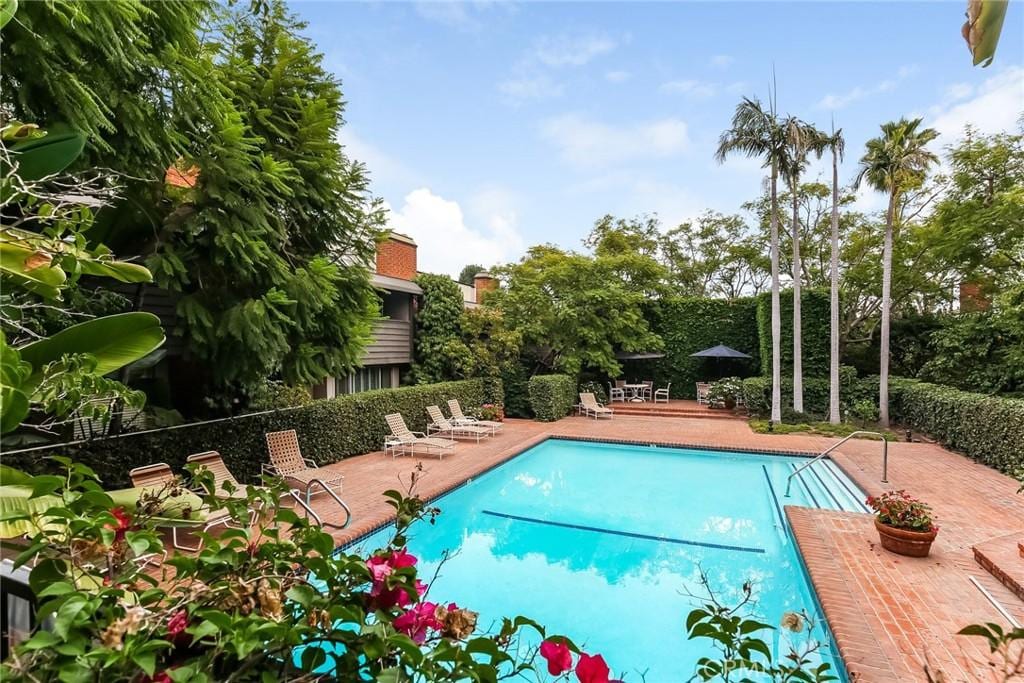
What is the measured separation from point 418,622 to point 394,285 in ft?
52.8

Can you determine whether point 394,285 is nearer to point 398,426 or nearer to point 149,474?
point 398,426

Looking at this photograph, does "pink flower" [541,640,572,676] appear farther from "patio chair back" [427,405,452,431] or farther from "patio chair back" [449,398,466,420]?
"patio chair back" [449,398,466,420]

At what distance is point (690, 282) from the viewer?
32281mm

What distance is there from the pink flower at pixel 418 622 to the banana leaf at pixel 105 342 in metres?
1.41

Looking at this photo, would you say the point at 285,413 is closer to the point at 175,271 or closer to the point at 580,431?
the point at 175,271

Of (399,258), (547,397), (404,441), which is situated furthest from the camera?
(399,258)

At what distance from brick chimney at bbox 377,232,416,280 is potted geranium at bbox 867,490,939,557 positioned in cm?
1554

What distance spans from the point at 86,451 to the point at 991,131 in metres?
25.8

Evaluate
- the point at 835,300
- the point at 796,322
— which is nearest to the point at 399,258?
the point at 796,322

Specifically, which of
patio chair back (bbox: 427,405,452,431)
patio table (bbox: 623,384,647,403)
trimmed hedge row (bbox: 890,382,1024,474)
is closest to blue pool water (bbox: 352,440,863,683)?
patio chair back (bbox: 427,405,452,431)

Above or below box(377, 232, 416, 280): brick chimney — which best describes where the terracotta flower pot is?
below

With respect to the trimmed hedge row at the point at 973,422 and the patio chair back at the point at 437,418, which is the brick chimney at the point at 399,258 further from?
the trimmed hedge row at the point at 973,422

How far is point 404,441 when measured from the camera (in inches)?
501

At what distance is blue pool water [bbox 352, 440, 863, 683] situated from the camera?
587 cm
